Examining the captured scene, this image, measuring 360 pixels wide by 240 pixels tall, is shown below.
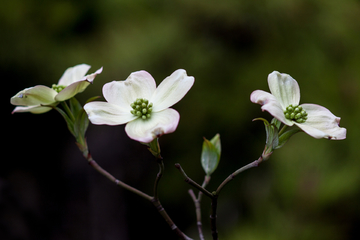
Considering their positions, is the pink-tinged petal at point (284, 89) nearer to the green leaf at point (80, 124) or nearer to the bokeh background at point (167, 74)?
the green leaf at point (80, 124)

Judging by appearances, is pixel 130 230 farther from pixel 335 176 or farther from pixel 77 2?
pixel 77 2

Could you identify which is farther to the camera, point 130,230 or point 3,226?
point 130,230

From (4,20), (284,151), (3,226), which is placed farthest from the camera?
(4,20)

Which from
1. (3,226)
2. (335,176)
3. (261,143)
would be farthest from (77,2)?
(335,176)

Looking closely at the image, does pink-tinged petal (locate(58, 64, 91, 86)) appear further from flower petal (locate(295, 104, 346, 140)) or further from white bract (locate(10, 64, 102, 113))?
flower petal (locate(295, 104, 346, 140))

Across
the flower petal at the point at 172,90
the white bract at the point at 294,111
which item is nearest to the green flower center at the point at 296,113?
the white bract at the point at 294,111
